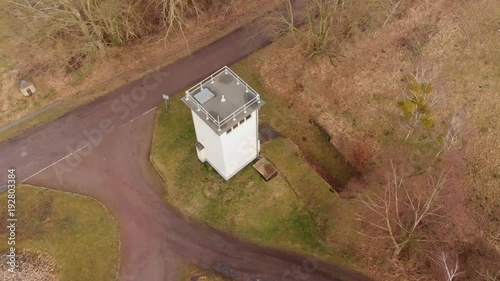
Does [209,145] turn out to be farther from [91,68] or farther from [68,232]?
[91,68]

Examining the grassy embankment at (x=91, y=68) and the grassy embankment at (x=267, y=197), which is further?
the grassy embankment at (x=91, y=68)

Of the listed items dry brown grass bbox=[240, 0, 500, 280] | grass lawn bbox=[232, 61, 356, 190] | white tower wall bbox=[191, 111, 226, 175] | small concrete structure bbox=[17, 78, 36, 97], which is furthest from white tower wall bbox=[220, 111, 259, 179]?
small concrete structure bbox=[17, 78, 36, 97]

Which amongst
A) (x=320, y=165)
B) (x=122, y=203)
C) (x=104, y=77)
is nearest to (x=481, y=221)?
(x=320, y=165)

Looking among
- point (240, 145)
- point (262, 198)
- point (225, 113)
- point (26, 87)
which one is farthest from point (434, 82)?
point (26, 87)

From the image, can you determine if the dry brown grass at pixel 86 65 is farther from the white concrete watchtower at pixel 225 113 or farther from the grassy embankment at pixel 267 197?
the white concrete watchtower at pixel 225 113

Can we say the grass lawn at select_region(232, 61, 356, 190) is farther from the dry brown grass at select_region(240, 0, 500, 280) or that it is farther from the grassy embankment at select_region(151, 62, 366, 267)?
the dry brown grass at select_region(240, 0, 500, 280)

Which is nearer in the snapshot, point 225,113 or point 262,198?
point 225,113

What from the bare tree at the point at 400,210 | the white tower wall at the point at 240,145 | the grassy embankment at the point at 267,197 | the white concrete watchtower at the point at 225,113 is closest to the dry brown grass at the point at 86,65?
the grassy embankment at the point at 267,197
